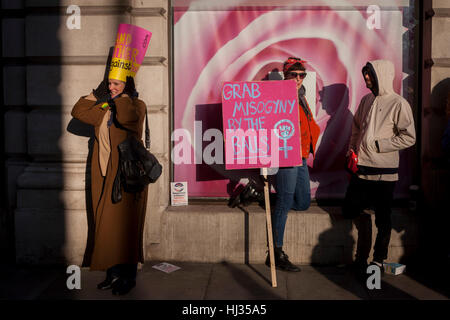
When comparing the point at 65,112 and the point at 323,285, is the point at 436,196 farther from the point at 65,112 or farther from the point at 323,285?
the point at 65,112

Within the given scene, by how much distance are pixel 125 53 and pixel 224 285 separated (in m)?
2.46

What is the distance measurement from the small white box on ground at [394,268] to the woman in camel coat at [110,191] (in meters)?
2.64

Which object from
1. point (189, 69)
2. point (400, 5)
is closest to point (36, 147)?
point (189, 69)

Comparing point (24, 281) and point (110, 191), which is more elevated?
point (110, 191)

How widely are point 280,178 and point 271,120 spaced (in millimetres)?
649

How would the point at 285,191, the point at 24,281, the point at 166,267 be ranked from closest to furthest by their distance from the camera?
1. the point at 24,281
2. the point at 285,191
3. the point at 166,267

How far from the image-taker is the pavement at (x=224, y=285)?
4.56 m

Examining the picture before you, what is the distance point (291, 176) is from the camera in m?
5.12

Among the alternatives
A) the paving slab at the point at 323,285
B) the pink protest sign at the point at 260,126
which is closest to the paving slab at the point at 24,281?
the pink protest sign at the point at 260,126

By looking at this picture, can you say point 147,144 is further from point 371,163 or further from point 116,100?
point 371,163

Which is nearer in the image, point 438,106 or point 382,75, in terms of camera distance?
point 382,75

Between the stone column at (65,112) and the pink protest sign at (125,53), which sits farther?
the stone column at (65,112)

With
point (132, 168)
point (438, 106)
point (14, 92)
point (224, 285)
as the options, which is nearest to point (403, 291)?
point (224, 285)

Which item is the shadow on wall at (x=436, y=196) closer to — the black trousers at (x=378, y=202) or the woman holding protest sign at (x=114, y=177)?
the black trousers at (x=378, y=202)
